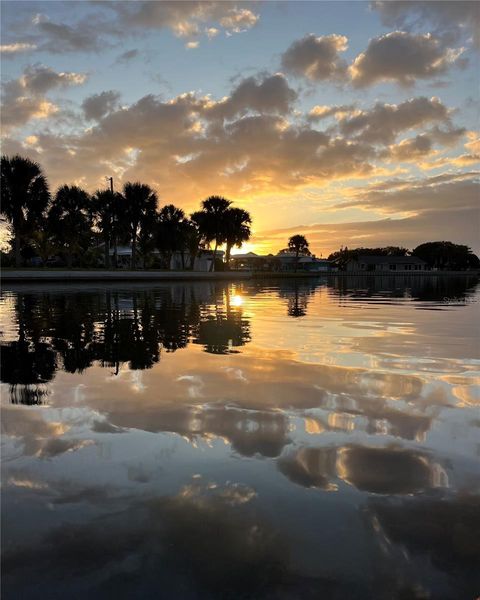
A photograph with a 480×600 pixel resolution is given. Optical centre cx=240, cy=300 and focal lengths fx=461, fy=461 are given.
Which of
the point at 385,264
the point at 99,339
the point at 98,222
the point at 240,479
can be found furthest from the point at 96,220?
the point at 385,264

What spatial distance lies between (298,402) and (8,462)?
3.46 meters

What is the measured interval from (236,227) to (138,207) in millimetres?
18978

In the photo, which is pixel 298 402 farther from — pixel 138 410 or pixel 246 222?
pixel 246 222

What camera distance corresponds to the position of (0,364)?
8.30m

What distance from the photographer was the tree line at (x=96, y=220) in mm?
52219

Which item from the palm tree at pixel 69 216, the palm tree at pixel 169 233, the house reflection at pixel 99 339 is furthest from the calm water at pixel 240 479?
the palm tree at pixel 169 233

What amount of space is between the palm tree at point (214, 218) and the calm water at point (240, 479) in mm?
68245

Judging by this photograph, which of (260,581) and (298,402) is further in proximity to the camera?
(298,402)

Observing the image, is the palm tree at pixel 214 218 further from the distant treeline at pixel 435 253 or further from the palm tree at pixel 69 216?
the distant treeline at pixel 435 253

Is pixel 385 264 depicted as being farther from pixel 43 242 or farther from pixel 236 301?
pixel 236 301

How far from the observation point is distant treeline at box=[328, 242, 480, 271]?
158125 millimetres

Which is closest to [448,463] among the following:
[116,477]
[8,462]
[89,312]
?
[116,477]

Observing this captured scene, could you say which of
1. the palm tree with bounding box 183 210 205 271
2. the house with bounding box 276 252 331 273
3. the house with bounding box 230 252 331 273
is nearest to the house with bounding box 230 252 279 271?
the house with bounding box 230 252 331 273

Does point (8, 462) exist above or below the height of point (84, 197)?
below
